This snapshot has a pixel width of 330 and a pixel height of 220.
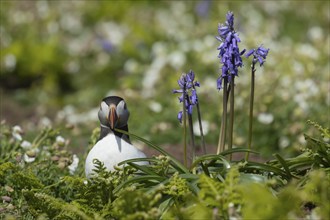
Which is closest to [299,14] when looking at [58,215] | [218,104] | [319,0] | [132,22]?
[319,0]

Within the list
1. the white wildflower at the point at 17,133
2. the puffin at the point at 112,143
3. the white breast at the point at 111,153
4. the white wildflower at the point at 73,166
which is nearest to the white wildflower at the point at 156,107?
the white wildflower at the point at 17,133

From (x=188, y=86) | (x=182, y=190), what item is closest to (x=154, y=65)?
(x=188, y=86)

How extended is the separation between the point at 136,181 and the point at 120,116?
22.8 inches

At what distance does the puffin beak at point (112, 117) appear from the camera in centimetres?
390

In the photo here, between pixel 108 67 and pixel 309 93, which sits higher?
pixel 108 67

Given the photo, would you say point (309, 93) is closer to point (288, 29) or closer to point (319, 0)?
point (288, 29)

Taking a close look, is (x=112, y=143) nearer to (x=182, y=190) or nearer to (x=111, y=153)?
(x=111, y=153)

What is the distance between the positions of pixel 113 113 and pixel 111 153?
9.0 inches

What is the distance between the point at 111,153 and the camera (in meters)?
3.83

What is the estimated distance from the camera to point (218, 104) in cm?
767

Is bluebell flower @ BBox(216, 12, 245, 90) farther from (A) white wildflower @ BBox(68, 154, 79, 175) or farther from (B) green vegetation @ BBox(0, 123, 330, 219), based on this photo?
(A) white wildflower @ BBox(68, 154, 79, 175)

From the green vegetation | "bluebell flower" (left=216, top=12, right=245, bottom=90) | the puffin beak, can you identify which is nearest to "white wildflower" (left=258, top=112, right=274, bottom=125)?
the green vegetation

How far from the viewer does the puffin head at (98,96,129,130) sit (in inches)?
154

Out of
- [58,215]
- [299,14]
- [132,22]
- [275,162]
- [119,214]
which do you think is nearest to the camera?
[119,214]
